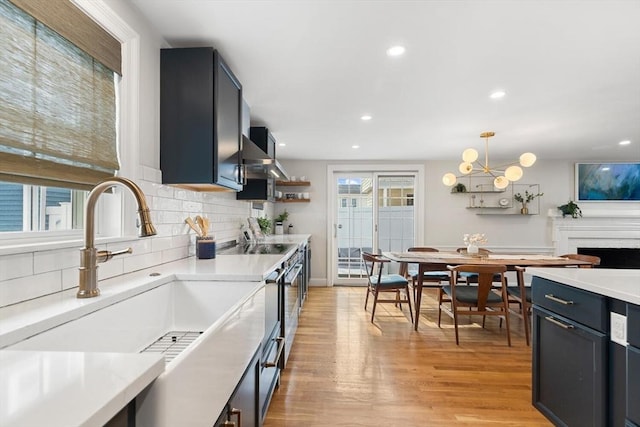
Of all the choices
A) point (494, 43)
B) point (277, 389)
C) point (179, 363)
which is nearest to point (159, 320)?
point (179, 363)

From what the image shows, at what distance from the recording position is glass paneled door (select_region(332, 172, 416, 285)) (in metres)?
5.56

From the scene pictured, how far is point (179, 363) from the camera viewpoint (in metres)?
0.65

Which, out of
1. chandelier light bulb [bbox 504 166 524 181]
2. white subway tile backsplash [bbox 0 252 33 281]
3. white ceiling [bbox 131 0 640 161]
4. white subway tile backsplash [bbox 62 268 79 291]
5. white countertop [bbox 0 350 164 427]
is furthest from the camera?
chandelier light bulb [bbox 504 166 524 181]

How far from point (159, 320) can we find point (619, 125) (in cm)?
478

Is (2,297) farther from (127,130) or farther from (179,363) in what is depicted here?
(127,130)

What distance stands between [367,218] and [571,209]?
333 centimetres

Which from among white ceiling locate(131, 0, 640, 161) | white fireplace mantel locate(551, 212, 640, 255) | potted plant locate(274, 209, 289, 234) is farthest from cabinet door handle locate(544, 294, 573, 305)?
white fireplace mantel locate(551, 212, 640, 255)

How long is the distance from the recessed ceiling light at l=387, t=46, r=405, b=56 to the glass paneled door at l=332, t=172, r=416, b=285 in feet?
11.8

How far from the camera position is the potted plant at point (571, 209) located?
517 cm

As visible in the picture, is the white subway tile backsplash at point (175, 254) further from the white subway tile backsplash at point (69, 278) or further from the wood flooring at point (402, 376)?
the wood flooring at point (402, 376)

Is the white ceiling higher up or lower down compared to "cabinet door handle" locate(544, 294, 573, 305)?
higher up

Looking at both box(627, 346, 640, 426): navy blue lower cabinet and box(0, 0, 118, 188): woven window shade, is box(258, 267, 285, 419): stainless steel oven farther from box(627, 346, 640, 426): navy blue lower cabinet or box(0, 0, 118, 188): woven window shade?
box(627, 346, 640, 426): navy blue lower cabinet

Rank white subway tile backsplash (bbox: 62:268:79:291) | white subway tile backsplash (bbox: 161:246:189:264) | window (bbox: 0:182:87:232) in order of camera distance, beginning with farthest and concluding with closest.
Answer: white subway tile backsplash (bbox: 161:246:189:264) < white subway tile backsplash (bbox: 62:268:79:291) < window (bbox: 0:182:87:232)

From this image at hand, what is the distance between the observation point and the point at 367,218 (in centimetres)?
559
